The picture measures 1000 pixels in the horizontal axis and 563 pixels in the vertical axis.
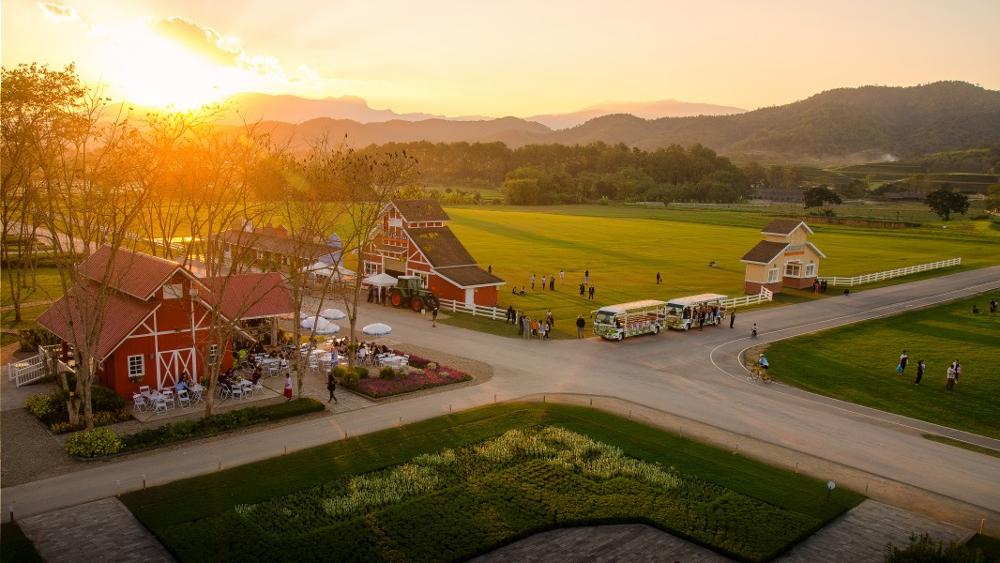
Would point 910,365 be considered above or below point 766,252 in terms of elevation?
below

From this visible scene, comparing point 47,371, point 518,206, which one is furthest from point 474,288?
point 518,206

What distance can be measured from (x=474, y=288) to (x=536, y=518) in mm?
29306

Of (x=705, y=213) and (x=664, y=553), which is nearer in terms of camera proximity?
(x=664, y=553)

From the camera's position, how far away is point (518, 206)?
146875mm

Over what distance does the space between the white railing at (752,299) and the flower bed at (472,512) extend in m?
32.0

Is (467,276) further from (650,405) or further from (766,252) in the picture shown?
(766,252)

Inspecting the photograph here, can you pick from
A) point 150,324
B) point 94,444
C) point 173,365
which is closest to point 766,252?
point 173,365

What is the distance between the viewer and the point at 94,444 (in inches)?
855

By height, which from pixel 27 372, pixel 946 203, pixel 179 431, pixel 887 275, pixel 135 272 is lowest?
pixel 179 431

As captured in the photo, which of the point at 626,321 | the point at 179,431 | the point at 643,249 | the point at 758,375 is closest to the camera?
the point at 179,431

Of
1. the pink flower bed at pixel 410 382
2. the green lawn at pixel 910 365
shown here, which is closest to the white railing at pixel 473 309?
the pink flower bed at pixel 410 382

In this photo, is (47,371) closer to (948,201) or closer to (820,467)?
(820,467)

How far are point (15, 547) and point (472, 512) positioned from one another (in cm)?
1109

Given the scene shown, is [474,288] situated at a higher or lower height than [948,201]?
lower
